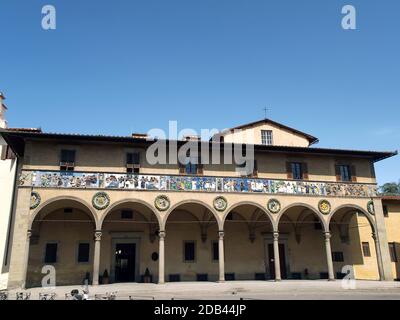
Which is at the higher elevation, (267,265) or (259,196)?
(259,196)

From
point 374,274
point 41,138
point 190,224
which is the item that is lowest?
point 374,274

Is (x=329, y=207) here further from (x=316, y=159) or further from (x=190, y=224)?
(x=190, y=224)

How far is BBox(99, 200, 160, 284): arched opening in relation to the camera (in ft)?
70.6

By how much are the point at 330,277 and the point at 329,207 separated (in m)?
Answer: 4.35

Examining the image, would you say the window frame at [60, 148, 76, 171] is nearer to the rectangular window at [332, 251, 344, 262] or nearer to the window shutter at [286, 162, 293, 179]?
the window shutter at [286, 162, 293, 179]

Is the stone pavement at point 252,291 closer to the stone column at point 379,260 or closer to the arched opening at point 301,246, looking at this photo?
the stone column at point 379,260

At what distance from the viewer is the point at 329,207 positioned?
22688 millimetres

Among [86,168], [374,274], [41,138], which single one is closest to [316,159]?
[374,274]

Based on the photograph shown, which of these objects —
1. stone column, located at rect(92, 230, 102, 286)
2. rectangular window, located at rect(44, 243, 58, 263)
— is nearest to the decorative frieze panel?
stone column, located at rect(92, 230, 102, 286)

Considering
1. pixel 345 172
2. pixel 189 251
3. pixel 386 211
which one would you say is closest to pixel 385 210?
pixel 386 211

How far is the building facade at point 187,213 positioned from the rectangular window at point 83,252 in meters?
0.06

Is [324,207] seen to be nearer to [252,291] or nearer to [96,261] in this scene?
[252,291]

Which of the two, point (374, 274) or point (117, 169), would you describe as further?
point (374, 274)

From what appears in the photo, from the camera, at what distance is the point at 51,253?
20.9m
